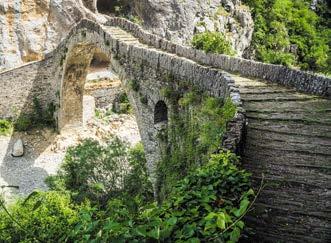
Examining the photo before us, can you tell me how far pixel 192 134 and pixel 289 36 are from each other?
75.1ft

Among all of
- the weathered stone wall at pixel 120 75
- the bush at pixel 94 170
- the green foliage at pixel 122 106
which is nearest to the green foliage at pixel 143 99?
the weathered stone wall at pixel 120 75

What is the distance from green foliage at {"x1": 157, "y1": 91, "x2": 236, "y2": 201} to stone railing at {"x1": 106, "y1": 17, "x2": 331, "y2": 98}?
143 cm

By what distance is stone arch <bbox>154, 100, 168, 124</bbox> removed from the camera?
13859 mm

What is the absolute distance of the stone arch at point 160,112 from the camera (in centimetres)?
1386

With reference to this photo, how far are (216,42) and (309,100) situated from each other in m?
4.98

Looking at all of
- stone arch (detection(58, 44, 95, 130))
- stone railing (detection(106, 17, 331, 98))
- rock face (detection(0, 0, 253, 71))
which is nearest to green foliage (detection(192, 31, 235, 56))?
stone railing (detection(106, 17, 331, 98))

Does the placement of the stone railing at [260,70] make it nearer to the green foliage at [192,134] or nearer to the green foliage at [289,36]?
the green foliage at [192,134]

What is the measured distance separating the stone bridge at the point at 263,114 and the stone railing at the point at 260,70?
0.02 m

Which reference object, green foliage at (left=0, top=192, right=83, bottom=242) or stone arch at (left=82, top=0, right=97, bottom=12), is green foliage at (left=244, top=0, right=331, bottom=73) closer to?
stone arch at (left=82, top=0, right=97, bottom=12)

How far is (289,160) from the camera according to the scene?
611 centimetres

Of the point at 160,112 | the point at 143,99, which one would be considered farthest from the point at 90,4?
the point at 160,112

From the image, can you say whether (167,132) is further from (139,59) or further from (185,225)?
(185,225)

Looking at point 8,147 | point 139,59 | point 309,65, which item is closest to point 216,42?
point 139,59

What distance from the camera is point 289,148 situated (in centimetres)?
644
